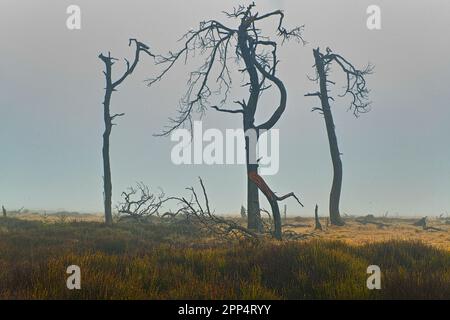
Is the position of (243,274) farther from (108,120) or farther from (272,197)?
(108,120)

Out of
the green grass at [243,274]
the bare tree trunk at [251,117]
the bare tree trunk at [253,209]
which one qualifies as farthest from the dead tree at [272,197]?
the green grass at [243,274]

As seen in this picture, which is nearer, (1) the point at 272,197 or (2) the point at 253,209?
(1) the point at 272,197

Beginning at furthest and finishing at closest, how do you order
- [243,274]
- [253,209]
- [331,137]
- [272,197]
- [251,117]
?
[331,137] → [253,209] → [251,117] → [272,197] → [243,274]

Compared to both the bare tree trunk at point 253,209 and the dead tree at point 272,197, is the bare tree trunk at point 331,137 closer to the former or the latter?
the bare tree trunk at point 253,209

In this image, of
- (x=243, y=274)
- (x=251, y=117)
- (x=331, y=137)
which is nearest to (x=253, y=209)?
(x=251, y=117)

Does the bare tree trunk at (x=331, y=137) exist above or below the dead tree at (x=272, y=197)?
above

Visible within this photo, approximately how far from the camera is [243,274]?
696 cm

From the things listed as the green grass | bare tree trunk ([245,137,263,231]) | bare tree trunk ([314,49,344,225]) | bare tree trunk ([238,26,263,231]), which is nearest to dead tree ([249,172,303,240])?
bare tree trunk ([238,26,263,231])

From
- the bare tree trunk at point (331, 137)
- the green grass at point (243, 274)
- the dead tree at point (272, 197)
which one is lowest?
the green grass at point (243, 274)

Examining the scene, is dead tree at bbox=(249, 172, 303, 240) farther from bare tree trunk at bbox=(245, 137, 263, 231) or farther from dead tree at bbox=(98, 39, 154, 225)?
dead tree at bbox=(98, 39, 154, 225)

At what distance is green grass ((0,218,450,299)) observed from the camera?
5.57 meters

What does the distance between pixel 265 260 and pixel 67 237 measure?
8346 millimetres

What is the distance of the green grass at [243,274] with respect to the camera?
5.57m
